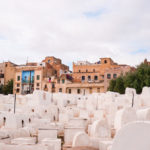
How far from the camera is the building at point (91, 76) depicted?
47562mm

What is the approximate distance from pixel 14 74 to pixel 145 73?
32381 millimetres

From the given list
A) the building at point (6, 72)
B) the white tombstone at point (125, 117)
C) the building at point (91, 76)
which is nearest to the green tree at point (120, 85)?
the building at point (91, 76)

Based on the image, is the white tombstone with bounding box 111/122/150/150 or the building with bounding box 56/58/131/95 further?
the building with bounding box 56/58/131/95

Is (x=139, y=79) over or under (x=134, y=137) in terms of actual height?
over

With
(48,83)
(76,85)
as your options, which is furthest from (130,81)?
(48,83)

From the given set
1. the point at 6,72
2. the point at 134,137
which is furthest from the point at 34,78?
the point at 134,137

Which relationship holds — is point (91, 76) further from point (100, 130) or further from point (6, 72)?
point (100, 130)

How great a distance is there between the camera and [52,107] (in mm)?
28250

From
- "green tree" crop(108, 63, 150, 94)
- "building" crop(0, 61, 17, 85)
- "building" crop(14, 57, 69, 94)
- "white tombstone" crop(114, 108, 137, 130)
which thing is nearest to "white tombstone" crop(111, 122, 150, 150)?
"white tombstone" crop(114, 108, 137, 130)

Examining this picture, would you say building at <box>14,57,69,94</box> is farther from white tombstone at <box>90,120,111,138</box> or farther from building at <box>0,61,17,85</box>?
white tombstone at <box>90,120,111,138</box>

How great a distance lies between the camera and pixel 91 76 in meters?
52.2

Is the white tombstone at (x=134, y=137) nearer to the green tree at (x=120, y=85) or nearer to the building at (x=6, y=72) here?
the green tree at (x=120, y=85)

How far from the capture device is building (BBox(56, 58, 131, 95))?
47562 mm

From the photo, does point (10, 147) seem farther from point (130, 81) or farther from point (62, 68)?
point (62, 68)
